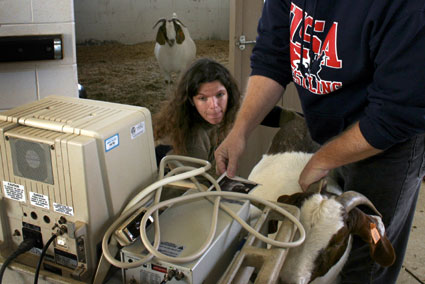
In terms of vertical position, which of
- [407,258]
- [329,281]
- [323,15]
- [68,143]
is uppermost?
[323,15]

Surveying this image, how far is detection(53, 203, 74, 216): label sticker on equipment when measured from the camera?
2.61 ft

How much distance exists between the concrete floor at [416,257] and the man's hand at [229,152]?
1.31 m

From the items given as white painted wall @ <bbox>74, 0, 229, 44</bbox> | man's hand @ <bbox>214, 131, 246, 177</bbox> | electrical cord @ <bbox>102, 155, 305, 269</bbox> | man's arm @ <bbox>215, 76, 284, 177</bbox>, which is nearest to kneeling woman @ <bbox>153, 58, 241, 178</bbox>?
man's arm @ <bbox>215, 76, 284, 177</bbox>

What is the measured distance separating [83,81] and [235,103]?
380cm

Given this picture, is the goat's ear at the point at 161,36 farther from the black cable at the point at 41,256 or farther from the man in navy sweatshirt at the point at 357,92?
the black cable at the point at 41,256

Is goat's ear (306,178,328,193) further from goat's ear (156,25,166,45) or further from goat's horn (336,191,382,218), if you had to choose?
goat's ear (156,25,166,45)

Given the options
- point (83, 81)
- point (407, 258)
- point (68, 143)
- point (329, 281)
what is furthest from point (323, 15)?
point (83, 81)

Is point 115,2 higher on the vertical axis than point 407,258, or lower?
higher

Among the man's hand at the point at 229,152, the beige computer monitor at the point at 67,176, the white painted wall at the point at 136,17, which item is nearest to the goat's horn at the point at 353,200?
the man's hand at the point at 229,152

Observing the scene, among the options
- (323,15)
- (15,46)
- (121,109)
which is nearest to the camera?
(121,109)

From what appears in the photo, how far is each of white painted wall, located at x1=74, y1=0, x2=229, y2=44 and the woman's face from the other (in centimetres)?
621

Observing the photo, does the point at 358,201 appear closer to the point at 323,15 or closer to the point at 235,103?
the point at 323,15

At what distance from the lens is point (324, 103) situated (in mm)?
1535

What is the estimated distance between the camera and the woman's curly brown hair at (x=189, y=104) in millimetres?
2287
